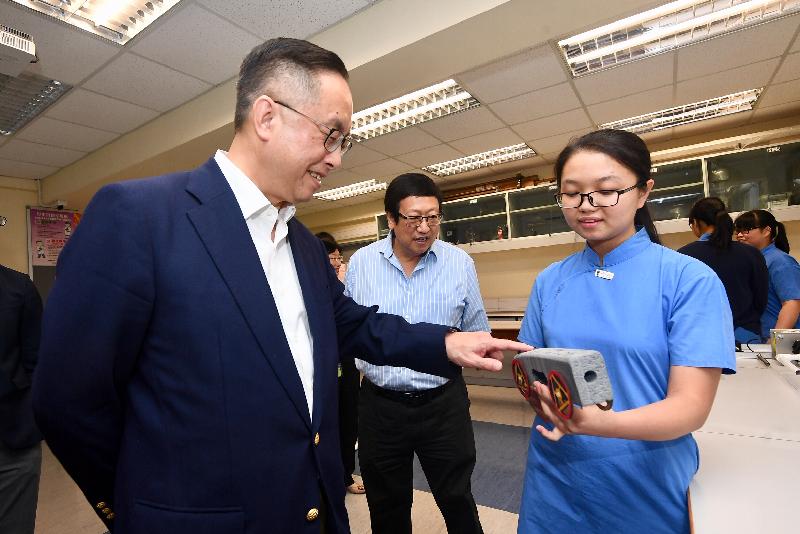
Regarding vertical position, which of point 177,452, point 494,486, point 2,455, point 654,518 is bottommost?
point 494,486

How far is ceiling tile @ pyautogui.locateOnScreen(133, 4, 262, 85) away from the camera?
2434 mm

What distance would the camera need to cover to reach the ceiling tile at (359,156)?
4566 mm

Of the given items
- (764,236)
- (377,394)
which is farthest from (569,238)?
(377,394)

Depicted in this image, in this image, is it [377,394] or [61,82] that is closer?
[377,394]

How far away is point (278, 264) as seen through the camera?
3.07 ft

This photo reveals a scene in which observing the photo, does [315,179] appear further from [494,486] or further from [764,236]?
[764,236]

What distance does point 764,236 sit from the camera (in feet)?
9.00

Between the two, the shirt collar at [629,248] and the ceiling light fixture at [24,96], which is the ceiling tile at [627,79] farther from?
Result: the ceiling light fixture at [24,96]

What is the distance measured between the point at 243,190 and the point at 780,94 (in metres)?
4.88

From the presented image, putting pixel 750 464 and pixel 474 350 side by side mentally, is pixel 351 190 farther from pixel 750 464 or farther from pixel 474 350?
pixel 750 464

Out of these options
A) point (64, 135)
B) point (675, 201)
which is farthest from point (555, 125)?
point (64, 135)

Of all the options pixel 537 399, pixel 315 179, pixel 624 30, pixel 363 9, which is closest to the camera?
pixel 537 399

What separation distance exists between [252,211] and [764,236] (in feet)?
10.9

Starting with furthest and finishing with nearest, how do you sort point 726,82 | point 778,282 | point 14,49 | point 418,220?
point 726,82 → point 778,282 → point 14,49 → point 418,220
